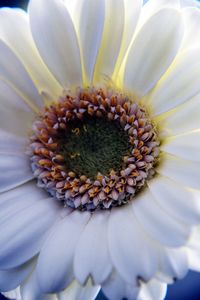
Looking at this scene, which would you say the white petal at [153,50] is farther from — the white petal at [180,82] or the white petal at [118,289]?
the white petal at [118,289]

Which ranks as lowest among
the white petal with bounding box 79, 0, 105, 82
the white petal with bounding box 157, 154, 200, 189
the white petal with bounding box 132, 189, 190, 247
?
the white petal with bounding box 132, 189, 190, 247

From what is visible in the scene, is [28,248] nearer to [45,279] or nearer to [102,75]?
[45,279]

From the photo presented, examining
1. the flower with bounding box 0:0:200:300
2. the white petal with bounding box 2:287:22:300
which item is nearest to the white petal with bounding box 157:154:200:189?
the flower with bounding box 0:0:200:300

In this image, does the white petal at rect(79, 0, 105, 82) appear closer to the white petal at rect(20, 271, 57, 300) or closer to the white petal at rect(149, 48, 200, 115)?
the white petal at rect(149, 48, 200, 115)

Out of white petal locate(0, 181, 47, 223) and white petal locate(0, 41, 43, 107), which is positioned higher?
white petal locate(0, 41, 43, 107)

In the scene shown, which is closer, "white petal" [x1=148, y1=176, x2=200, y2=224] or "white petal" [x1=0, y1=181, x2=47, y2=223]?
"white petal" [x1=148, y1=176, x2=200, y2=224]

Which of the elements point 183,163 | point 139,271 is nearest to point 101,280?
point 139,271

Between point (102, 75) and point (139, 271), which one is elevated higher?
point (102, 75)
